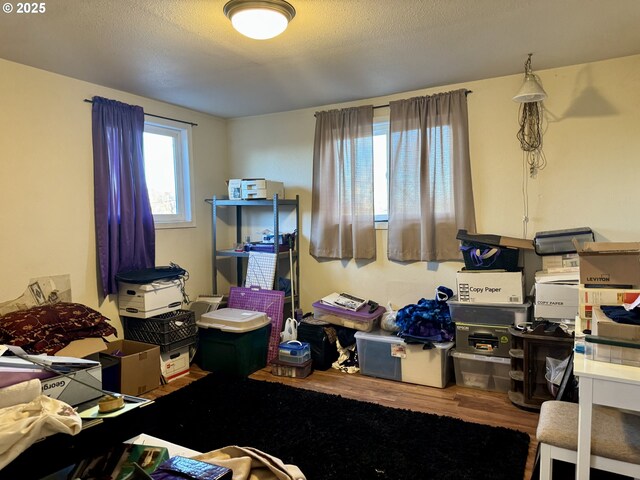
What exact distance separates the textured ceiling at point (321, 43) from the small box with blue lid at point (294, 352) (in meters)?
2.15

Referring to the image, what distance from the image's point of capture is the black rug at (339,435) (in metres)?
2.15

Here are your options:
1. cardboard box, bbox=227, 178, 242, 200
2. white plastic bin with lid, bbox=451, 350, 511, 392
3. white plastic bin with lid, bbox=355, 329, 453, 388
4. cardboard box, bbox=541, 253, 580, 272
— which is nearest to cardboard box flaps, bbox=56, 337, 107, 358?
cardboard box, bbox=227, 178, 242, 200

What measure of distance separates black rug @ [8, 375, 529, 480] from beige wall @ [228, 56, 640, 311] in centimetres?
134

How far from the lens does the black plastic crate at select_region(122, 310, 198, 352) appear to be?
11.1 feet

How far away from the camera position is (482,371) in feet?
10.3

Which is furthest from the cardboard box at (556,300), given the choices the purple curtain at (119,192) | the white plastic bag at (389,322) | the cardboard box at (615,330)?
the purple curtain at (119,192)

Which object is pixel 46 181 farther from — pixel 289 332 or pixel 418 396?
pixel 418 396

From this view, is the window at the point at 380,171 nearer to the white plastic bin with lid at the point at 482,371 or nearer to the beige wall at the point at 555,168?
the beige wall at the point at 555,168

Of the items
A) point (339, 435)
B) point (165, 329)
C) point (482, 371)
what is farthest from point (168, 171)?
point (482, 371)

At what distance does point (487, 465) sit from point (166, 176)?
3.56 metres

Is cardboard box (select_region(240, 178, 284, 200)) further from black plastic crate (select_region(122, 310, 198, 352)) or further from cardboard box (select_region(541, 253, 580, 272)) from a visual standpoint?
cardboard box (select_region(541, 253, 580, 272))

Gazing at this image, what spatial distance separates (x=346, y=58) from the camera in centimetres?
286

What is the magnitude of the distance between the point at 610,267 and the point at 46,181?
3540 mm

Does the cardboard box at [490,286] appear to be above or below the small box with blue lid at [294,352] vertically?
above
